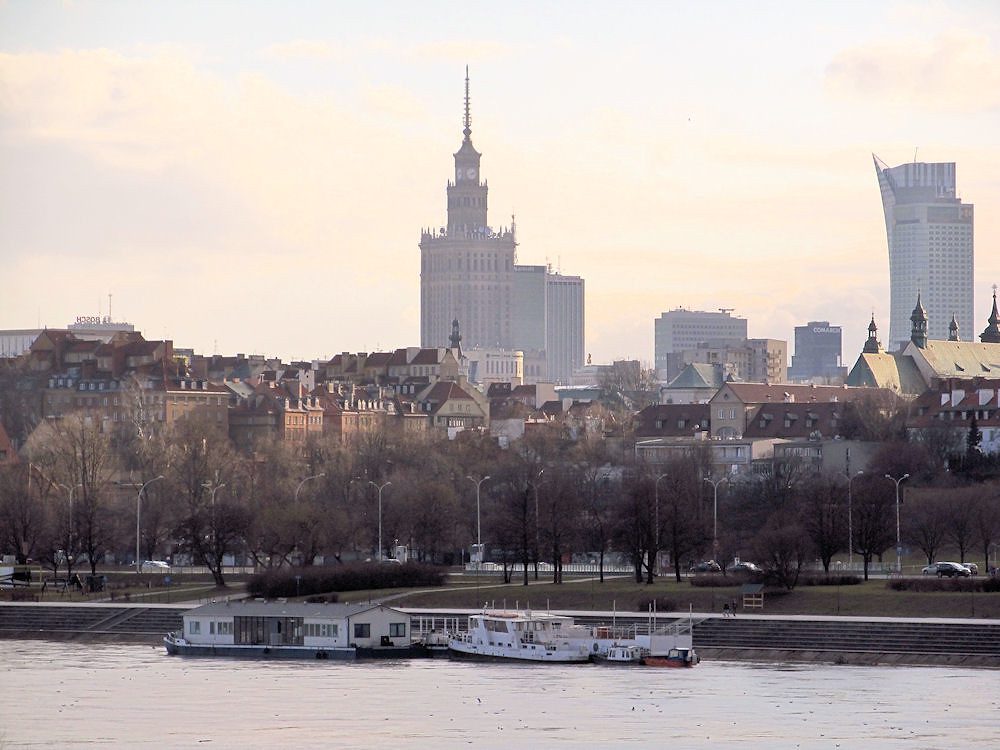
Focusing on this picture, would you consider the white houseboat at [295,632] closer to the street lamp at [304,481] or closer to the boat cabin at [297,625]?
the boat cabin at [297,625]

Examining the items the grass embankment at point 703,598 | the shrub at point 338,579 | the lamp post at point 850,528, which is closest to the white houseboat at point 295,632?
the grass embankment at point 703,598

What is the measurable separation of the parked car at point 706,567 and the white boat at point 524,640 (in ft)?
89.8

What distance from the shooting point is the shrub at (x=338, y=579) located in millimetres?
133125

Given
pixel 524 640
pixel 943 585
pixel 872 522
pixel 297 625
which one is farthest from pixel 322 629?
pixel 872 522

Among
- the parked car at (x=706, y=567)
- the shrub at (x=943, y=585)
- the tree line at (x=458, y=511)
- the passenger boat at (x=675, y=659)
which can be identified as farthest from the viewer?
the parked car at (x=706, y=567)

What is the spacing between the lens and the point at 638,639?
363ft

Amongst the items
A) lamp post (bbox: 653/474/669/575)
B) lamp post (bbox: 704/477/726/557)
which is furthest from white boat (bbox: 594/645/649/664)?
lamp post (bbox: 704/477/726/557)

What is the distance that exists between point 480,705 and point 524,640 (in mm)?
19328

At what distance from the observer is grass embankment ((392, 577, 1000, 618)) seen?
379 feet

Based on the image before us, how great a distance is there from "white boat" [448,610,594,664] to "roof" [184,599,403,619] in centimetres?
501

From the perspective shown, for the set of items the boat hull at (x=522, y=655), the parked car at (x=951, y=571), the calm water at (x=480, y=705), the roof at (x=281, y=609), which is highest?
the parked car at (x=951, y=571)

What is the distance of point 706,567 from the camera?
468ft

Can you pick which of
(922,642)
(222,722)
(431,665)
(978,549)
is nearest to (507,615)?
(431,665)

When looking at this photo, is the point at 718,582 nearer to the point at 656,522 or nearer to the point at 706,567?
the point at 656,522
